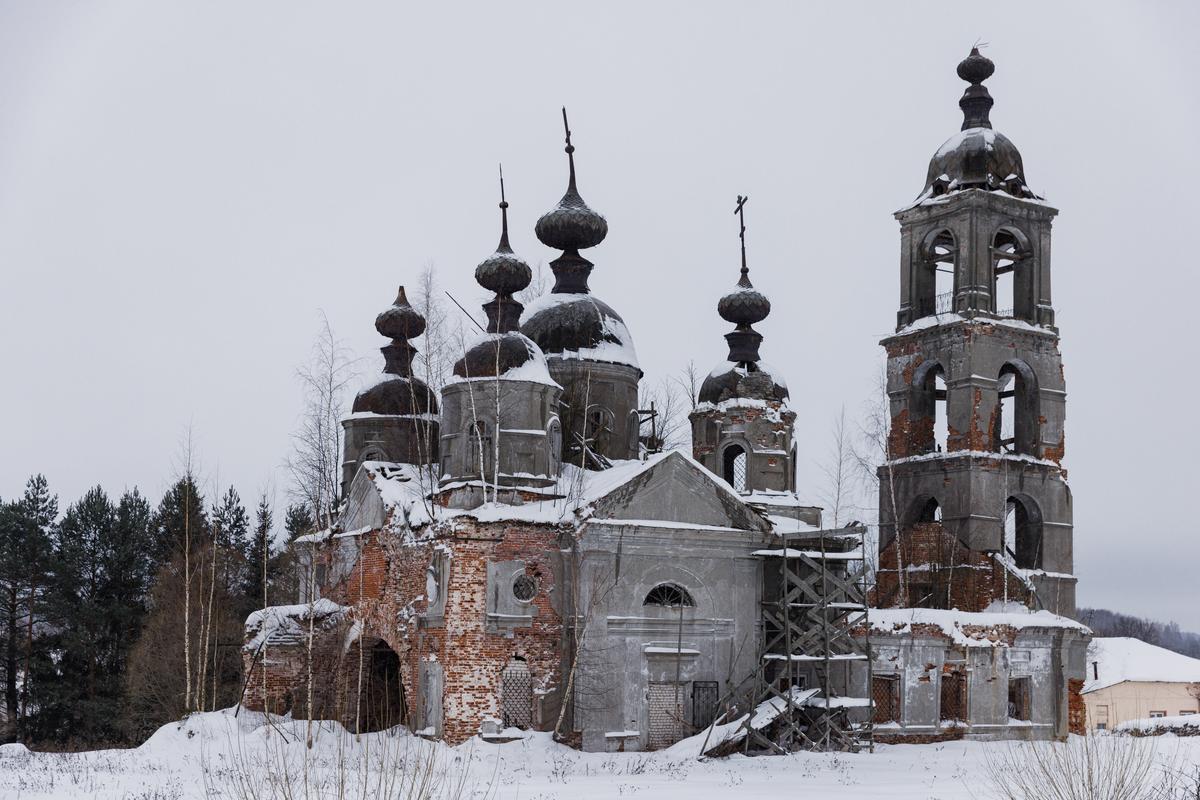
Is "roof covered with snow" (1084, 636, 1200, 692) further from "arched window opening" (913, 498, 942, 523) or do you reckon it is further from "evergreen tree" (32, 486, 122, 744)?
"evergreen tree" (32, 486, 122, 744)

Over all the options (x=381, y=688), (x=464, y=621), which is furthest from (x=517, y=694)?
(x=381, y=688)

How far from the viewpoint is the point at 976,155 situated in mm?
34750

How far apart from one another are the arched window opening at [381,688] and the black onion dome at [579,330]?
6625mm

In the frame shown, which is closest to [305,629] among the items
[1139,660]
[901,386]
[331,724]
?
[331,724]

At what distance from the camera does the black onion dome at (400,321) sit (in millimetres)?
32156

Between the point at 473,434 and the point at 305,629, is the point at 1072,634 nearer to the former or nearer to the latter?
→ the point at 473,434

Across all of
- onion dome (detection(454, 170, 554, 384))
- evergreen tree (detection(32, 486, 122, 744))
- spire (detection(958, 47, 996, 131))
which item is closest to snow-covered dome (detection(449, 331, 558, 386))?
onion dome (detection(454, 170, 554, 384))

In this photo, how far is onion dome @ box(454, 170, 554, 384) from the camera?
26.6m

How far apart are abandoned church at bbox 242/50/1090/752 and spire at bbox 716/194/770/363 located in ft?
0.21

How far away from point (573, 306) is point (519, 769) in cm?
1113

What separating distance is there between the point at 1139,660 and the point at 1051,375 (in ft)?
83.8

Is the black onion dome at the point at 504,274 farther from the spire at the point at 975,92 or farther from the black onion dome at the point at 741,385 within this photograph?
the spire at the point at 975,92

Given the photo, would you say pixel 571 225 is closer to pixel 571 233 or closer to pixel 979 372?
pixel 571 233

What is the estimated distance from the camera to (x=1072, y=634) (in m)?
31.0
